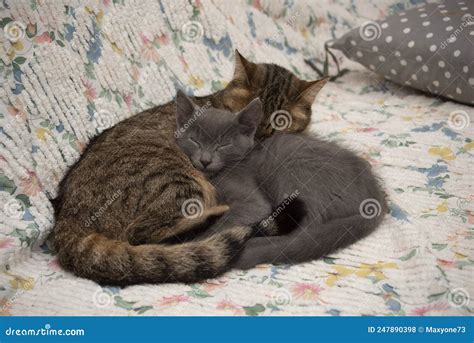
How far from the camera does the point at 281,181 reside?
166 cm

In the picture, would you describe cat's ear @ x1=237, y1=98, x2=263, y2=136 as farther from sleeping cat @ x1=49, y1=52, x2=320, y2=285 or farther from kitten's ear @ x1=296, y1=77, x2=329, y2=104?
kitten's ear @ x1=296, y1=77, x2=329, y2=104

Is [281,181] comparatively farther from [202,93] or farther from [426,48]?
[426,48]

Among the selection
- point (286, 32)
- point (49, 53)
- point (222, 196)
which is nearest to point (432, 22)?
point (286, 32)

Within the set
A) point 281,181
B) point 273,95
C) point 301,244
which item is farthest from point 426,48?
point 301,244

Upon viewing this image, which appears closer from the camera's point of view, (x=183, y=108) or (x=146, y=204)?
(x=146, y=204)

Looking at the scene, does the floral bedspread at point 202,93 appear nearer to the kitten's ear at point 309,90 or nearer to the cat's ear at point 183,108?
the kitten's ear at point 309,90

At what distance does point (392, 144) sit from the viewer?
2129 mm

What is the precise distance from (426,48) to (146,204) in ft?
5.52

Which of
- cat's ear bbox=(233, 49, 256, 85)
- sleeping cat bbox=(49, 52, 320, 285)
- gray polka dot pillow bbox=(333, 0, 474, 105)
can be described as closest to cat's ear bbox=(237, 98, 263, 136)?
Result: sleeping cat bbox=(49, 52, 320, 285)

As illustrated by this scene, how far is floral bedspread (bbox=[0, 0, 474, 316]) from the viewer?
131cm

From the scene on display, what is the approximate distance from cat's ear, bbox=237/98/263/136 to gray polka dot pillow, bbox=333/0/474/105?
1.15 m

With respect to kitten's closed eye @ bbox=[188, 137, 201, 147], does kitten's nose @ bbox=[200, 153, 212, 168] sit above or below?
below

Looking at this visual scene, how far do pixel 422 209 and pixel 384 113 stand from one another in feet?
2.92

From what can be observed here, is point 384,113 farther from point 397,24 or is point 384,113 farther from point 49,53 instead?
point 49,53
